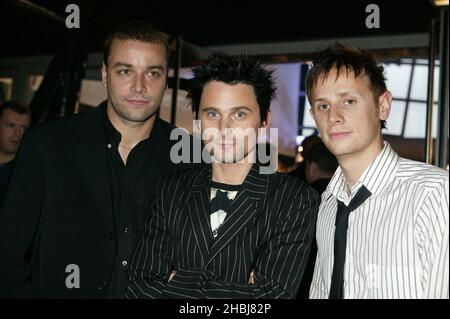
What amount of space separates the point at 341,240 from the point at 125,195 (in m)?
1.07

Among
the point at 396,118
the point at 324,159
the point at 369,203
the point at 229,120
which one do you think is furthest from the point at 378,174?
the point at 396,118

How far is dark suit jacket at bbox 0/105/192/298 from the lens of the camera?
2.30 m

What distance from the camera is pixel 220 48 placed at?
22.4 feet

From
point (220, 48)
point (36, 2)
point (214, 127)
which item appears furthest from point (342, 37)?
point (214, 127)

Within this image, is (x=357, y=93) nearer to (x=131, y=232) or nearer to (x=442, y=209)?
(x=442, y=209)

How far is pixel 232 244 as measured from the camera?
2.06m

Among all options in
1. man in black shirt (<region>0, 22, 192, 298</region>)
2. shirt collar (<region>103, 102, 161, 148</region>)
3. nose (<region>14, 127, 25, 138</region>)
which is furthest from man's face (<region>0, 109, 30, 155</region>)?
man in black shirt (<region>0, 22, 192, 298</region>)

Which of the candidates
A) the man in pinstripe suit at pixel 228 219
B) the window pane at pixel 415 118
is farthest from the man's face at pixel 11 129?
the window pane at pixel 415 118

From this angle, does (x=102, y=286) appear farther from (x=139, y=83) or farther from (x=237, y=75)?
(x=237, y=75)

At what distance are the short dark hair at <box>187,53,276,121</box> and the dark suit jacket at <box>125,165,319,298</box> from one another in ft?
1.29

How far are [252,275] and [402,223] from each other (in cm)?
64

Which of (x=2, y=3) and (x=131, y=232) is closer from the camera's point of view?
(x=131, y=232)
